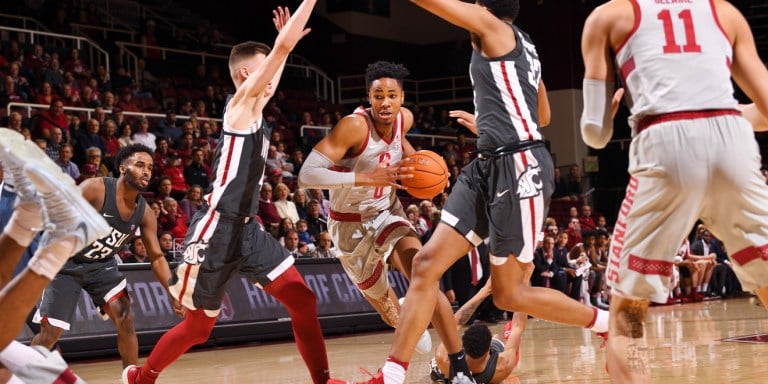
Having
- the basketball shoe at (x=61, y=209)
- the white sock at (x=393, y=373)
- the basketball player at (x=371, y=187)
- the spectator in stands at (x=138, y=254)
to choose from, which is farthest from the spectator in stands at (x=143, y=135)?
the basketball shoe at (x=61, y=209)

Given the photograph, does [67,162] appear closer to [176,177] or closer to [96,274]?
[176,177]

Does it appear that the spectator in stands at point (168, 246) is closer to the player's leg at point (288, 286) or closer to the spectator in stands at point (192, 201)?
the spectator in stands at point (192, 201)

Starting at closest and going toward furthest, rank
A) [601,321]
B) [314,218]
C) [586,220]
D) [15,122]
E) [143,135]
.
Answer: [601,321] < [15,122] < [314,218] < [143,135] < [586,220]

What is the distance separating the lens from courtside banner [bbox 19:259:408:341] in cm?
959

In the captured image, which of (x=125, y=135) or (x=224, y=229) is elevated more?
(x=125, y=135)

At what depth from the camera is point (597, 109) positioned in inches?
155

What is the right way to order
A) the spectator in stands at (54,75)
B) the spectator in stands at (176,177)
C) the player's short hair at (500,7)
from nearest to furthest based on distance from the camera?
the player's short hair at (500,7), the spectator in stands at (176,177), the spectator in stands at (54,75)

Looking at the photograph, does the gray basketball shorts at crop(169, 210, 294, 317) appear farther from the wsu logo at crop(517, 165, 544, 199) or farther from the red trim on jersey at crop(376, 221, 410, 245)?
→ the wsu logo at crop(517, 165, 544, 199)

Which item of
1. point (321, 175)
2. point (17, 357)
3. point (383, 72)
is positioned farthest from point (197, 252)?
point (383, 72)

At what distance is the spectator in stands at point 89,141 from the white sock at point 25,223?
30.5ft

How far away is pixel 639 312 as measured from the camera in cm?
388

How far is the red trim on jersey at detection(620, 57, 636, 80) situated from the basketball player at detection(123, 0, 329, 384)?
6.60ft

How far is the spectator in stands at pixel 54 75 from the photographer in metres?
14.5

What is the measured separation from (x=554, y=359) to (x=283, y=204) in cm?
630
